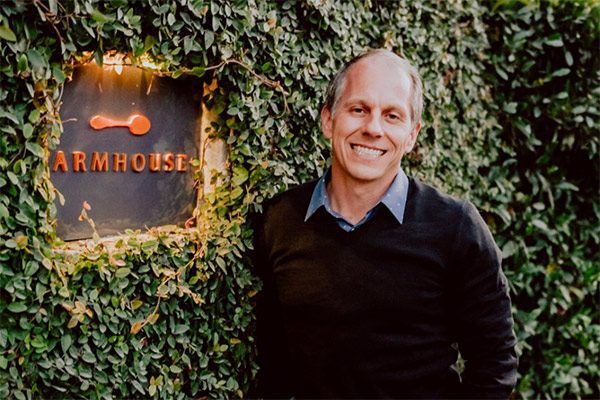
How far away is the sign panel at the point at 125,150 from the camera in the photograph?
6.97ft

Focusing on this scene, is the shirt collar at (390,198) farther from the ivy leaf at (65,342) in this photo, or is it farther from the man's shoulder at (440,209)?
the ivy leaf at (65,342)

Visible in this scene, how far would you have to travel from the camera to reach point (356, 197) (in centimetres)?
229

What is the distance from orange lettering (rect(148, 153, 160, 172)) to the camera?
2.34 m

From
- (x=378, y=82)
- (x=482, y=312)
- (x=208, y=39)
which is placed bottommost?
(x=482, y=312)

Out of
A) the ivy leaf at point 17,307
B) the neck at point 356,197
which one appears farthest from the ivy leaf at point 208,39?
the ivy leaf at point 17,307

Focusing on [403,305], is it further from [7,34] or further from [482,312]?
[7,34]

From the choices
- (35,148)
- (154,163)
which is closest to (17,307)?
(35,148)

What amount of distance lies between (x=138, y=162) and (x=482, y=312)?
53.9 inches

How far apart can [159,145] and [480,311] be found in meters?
1.34

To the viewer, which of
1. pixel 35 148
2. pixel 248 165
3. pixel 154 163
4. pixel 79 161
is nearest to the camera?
pixel 35 148

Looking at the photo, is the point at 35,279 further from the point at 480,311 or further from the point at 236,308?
the point at 480,311

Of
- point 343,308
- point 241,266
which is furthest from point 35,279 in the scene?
point 343,308

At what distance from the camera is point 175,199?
2445mm

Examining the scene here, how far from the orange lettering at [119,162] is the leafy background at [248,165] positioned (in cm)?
25
